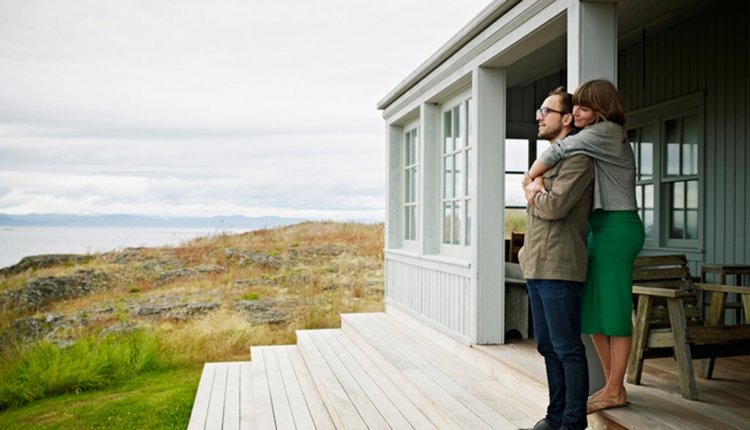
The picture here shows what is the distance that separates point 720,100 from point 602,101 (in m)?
2.91

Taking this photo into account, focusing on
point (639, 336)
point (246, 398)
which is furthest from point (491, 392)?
point (246, 398)

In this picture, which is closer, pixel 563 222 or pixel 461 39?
pixel 563 222

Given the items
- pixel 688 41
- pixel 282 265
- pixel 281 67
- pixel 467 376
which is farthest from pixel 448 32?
pixel 467 376

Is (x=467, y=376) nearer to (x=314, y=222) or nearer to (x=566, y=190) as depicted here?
(x=566, y=190)

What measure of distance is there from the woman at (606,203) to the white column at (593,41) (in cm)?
54

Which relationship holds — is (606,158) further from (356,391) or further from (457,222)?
(457,222)

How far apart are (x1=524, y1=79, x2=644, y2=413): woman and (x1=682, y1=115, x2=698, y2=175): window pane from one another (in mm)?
2952

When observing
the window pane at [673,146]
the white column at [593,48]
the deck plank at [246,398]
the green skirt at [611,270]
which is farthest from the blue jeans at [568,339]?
the window pane at [673,146]

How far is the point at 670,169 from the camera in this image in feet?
18.5

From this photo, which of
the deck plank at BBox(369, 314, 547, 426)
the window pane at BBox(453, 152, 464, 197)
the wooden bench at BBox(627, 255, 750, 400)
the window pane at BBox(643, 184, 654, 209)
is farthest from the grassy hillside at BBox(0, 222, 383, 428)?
the window pane at BBox(643, 184, 654, 209)

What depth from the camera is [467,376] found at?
4461mm

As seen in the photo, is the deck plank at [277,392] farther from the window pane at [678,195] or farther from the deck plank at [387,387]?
the window pane at [678,195]

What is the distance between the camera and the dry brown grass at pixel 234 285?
420 inches

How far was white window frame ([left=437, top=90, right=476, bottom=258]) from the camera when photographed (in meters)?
5.38
